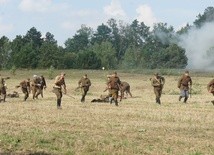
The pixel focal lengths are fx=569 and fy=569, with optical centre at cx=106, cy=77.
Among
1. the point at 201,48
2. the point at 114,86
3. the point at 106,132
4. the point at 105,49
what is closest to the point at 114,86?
the point at 114,86

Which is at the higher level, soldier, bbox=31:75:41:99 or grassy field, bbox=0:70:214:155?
soldier, bbox=31:75:41:99

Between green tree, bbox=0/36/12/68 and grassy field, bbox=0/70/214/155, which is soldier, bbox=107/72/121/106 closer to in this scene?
grassy field, bbox=0/70/214/155

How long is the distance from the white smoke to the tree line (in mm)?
3672

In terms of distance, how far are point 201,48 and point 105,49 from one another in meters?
42.6

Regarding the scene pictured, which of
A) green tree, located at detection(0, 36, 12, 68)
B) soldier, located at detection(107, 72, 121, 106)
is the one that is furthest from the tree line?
soldier, located at detection(107, 72, 121, 106)

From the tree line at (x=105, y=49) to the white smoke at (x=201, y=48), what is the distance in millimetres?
3672

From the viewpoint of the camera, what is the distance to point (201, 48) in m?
94.0

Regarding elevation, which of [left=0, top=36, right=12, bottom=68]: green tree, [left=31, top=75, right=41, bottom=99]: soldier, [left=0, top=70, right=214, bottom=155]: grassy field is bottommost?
[left=0, top=70, right=214, bottom=155]: grassy field

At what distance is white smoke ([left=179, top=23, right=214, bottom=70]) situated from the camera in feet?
297

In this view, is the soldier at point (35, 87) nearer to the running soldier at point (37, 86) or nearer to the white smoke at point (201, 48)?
the running soldier at point (37, 86)

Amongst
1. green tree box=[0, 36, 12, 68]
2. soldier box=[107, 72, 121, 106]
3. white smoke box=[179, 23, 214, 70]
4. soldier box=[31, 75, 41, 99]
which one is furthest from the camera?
green tree box=[0, 36, 12, 68]

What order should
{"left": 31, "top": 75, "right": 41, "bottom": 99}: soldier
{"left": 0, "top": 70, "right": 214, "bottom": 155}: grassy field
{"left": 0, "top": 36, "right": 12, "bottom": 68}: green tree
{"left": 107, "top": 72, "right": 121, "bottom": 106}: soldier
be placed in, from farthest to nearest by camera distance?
{"left": 0, "top": 36, "right": 12, "bottom": 68}: green tree
{"left": 31, "top": 75, "right": 41, "bottom": 99}: soldier
{"left": 107, "top": 72, "right": 121, "bottom": 106}: soldier
{"left": 0, "top": 70, "right": 214, "bottom": 155}: grassy field

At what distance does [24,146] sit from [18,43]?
109 meters

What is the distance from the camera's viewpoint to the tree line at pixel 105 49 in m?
107
